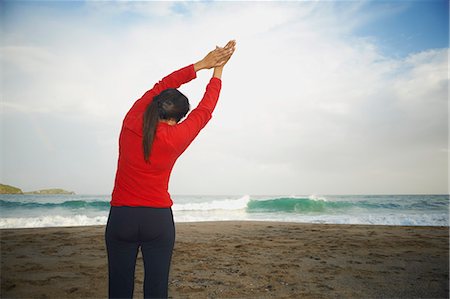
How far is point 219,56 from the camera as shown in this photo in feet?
6.10

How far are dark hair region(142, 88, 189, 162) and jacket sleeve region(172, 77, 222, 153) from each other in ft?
0.29

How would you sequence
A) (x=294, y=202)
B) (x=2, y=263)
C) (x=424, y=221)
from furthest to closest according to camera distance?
(x=294, y=202) < (x=424, y=221) < (x=2, y=263)

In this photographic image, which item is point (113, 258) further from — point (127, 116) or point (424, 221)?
point (424, 221)

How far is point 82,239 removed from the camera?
7.52m

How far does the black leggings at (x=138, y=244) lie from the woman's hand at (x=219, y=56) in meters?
→ 0.93

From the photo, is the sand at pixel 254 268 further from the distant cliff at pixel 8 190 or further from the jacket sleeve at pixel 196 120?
the distant cliff at pixel 8 190

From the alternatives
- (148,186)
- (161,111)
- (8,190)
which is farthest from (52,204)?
(161,111)

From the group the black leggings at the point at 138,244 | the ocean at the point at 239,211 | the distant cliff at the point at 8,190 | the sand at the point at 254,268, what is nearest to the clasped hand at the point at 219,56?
the black leggings at the point at 138,244

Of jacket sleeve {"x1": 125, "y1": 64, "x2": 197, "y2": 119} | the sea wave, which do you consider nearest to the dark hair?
jacket sleeve {"x1": 125, "y1": 64, "x2": 197, "y2": 119}

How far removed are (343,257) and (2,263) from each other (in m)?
6.13

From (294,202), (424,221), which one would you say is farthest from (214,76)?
(294,202)

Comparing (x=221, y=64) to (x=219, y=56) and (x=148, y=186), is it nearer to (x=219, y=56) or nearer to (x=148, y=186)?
(x=219, y=56)

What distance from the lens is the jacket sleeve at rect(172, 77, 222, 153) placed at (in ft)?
5.24

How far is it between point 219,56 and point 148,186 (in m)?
0.90
